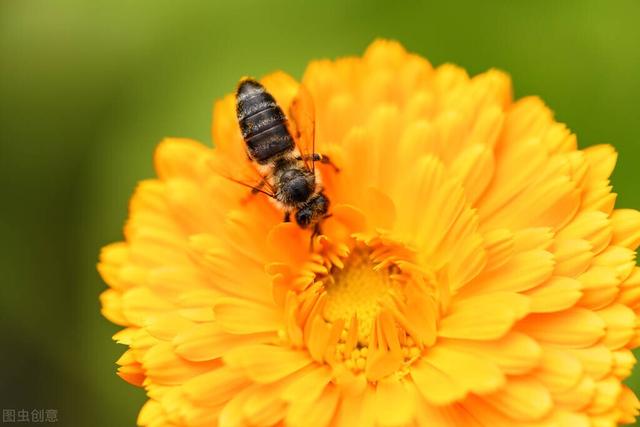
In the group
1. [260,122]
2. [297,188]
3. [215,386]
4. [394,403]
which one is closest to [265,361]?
[215,386]

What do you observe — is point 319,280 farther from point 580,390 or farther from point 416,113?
point 580,390

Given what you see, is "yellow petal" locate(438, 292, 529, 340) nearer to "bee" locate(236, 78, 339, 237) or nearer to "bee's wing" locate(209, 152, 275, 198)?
"bee" locate(236, 78, 339, 237)

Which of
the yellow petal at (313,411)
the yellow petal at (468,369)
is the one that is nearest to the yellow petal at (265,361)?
the yellow petal at (313,411)

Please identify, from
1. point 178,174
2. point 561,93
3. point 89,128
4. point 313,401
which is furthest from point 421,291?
point 89,128

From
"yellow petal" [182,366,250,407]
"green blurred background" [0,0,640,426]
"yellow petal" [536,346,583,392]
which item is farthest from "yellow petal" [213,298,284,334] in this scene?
"green blurred background" [0,0,640,426]

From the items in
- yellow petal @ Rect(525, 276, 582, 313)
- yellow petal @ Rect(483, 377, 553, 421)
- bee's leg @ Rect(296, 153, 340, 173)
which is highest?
bee's leg @ Rect(296, 153, 340, 173)
